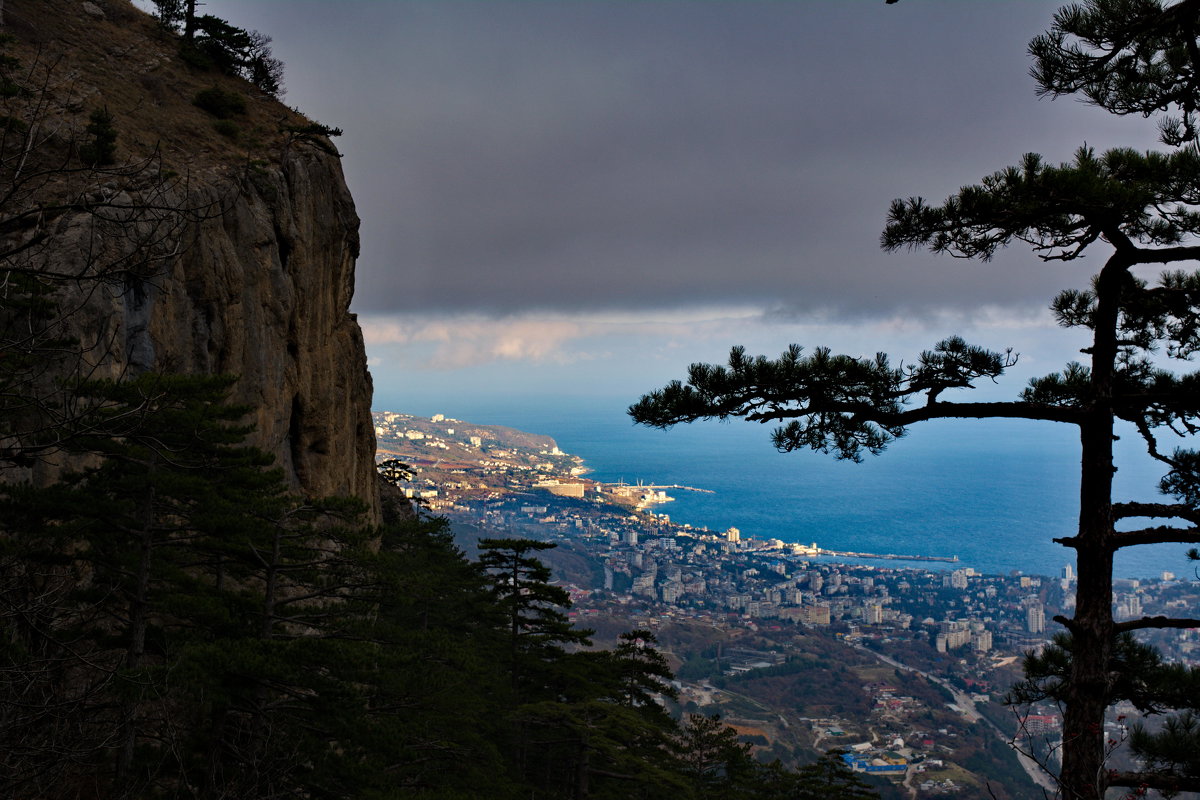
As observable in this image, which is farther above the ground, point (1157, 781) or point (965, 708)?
point (1157, 781)

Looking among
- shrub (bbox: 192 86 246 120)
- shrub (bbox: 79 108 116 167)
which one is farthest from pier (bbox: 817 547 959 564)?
shrub (bbox: 79 108 116 167)

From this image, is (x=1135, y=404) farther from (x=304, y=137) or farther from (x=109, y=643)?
(x=304, y=137)

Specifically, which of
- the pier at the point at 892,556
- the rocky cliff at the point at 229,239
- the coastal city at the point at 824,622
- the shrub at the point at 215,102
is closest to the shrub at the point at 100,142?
the rocky cliff at the point at 229,239

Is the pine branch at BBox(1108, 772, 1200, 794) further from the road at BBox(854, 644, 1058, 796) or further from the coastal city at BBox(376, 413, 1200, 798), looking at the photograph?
the road at BBox(854, 644, 1058, 796)

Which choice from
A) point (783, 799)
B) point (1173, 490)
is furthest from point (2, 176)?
point (783, 799)

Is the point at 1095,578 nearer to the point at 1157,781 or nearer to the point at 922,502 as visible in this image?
the point at 1157,781

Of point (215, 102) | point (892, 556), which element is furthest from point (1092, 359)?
point (892, 556)

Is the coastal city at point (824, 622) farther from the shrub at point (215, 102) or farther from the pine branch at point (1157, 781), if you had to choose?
the shrub at point (215, 102)
